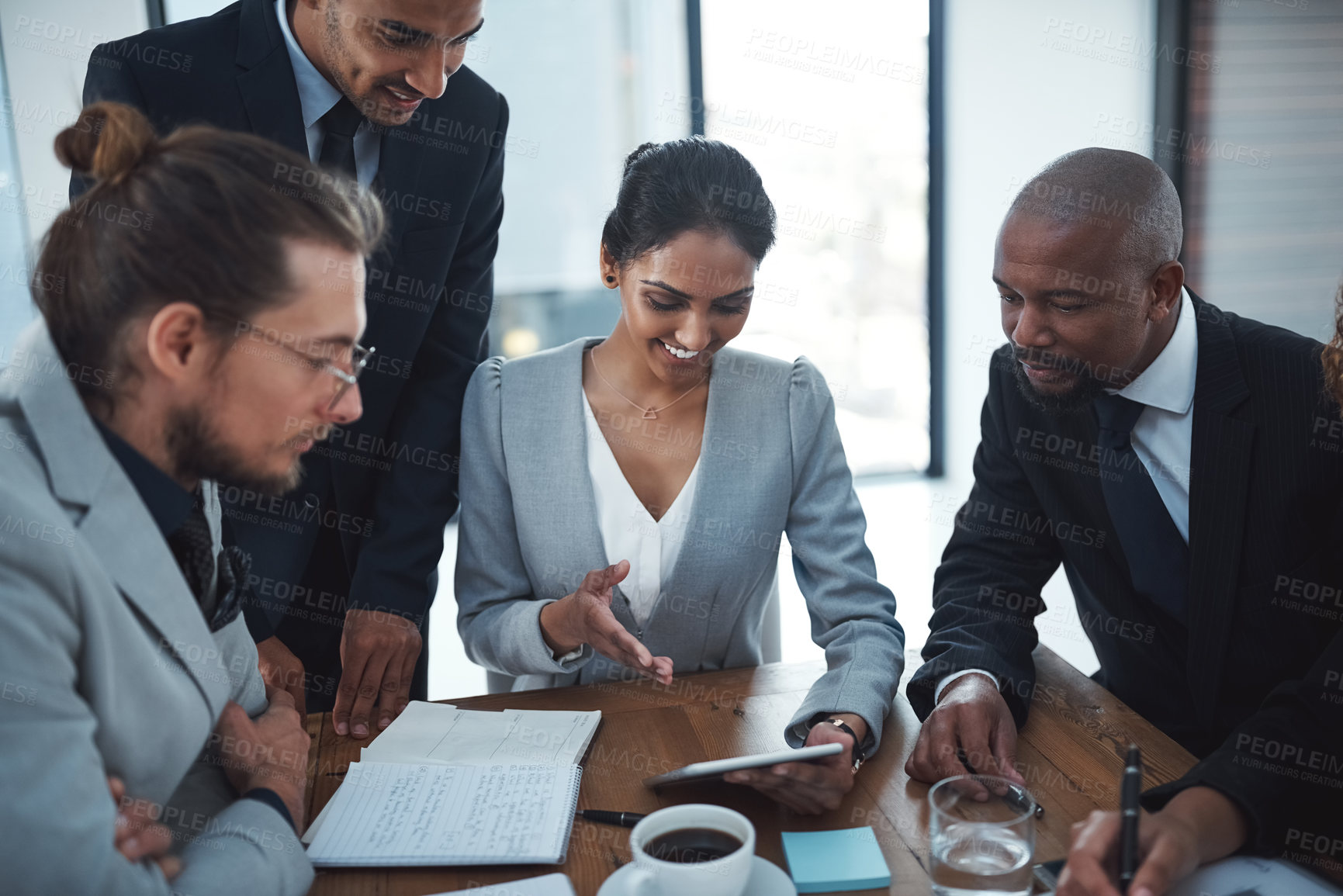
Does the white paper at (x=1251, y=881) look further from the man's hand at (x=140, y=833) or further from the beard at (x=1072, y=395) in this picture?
the man's hand at (x=140, y=833)

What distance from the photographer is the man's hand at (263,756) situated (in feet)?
3.80

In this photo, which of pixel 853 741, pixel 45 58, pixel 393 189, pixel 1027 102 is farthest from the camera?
pixel 1027 102

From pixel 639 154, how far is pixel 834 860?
1274 mm

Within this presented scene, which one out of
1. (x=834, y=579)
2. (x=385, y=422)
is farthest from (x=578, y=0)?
(x=834, y=579)

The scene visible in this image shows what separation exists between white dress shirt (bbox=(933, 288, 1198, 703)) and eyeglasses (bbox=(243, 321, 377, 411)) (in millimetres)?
1241

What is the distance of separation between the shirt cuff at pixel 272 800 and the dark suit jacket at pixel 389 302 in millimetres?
668

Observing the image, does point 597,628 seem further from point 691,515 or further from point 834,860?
point 834,860

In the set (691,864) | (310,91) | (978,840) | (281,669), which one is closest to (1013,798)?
(978,840)

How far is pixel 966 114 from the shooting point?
4.42 meters

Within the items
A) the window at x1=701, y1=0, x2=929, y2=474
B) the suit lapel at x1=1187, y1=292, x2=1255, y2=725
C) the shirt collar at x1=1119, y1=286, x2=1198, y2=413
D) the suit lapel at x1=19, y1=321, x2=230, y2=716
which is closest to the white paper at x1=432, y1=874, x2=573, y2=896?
the suit lapel at x1=19, y1=321, x2=230, y2=716

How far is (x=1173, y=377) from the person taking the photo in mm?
1690

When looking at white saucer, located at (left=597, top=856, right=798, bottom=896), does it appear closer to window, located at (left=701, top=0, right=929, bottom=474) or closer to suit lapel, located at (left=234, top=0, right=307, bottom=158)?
suit lapel, located at (left=234, top=0, right=307, bottom=158)

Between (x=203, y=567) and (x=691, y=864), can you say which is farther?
(x=203, y=567)

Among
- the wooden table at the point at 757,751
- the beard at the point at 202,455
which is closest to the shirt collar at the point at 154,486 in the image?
the beard at the point at 202,455
